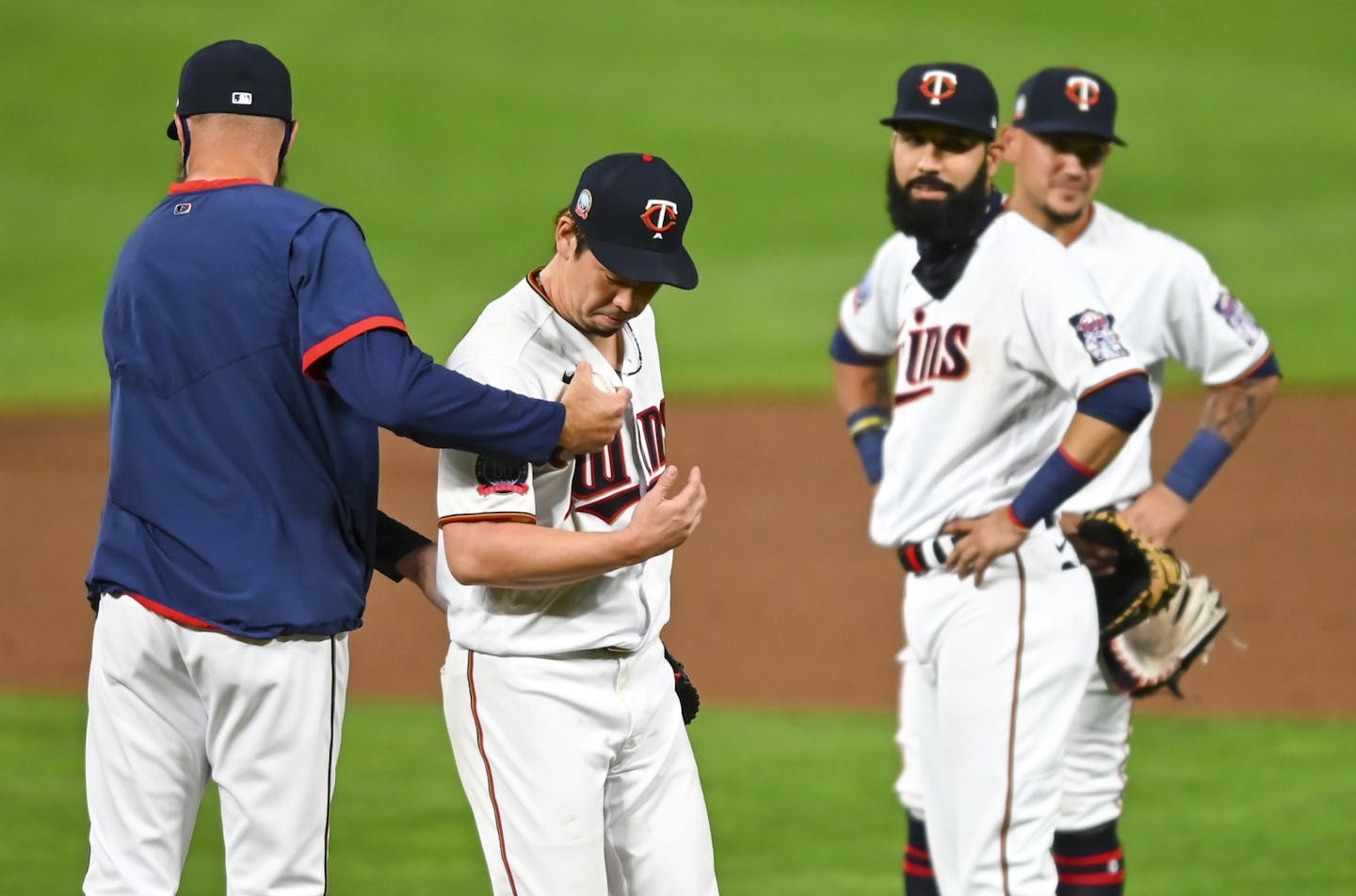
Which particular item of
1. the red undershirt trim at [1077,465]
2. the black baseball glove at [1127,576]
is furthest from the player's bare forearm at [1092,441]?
the black baseball glove at [1127,576]

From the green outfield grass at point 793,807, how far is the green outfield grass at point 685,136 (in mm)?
6094

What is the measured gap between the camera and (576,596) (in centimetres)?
373

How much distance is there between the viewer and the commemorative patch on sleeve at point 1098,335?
14.3ft

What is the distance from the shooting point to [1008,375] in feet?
14.8

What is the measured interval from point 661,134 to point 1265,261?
584cm

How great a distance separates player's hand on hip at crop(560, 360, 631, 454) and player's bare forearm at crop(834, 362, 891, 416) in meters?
2.06

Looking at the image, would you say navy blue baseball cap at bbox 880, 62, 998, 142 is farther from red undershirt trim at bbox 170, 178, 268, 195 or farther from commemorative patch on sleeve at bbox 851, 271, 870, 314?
red undershirt trim at bbox 170, 178, 268, 195

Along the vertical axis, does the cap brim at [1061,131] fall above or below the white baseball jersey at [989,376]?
above

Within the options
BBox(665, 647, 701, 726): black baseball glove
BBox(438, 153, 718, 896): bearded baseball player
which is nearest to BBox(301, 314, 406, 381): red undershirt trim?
BBox(438, 153, 718, 896): bearded baseball player

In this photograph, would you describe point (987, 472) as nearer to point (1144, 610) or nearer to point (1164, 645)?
point (1144, 610)

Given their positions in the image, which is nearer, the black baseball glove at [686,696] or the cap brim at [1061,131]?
the black baseball glove at [686,696]

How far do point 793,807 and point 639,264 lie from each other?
3600mm

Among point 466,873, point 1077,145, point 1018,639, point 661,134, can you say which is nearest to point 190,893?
point 466,873

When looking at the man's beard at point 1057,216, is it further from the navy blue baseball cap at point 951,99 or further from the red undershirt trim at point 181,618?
the red undershirt trim at point 181,618
